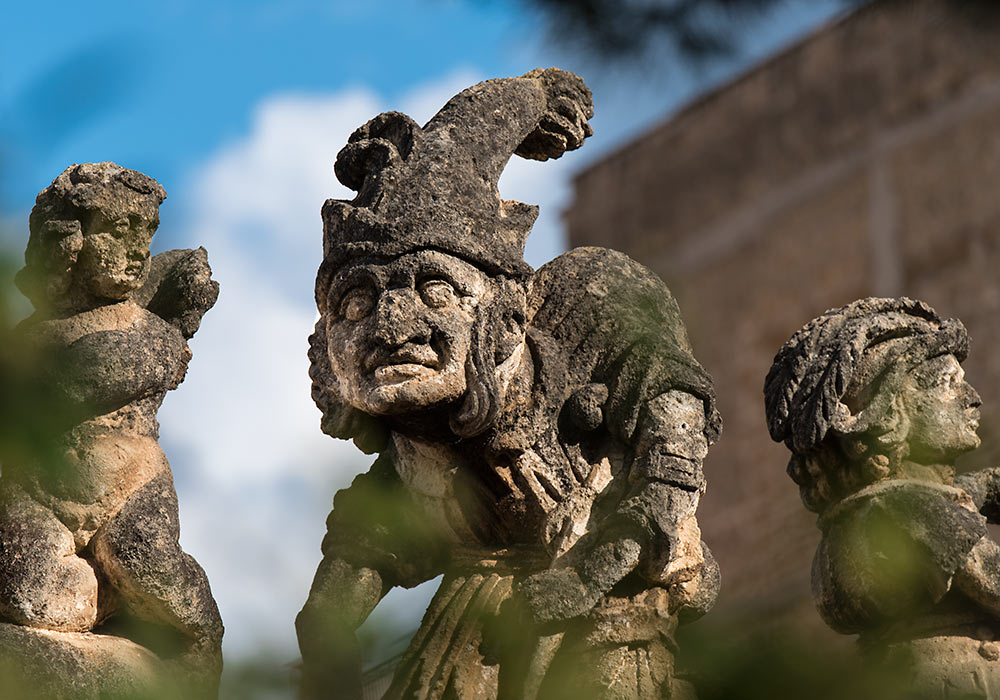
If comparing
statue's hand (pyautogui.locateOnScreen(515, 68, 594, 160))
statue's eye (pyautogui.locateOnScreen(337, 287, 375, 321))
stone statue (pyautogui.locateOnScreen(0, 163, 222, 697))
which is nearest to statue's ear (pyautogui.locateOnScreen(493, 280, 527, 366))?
statue's eye (pyautogui.locateOnScreen(337, 287, 375, 321))

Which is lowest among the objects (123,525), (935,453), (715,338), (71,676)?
(71,676)

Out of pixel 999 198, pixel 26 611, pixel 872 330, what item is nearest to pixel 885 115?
pixel 999 198

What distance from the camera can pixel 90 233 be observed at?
20.8 ft

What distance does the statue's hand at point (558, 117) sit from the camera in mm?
7305

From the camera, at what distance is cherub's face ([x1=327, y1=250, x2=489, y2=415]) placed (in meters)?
6.50

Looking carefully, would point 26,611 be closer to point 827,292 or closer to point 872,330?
point 872,330

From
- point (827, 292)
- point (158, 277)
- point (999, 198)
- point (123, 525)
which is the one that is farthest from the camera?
A: point (827, 292)

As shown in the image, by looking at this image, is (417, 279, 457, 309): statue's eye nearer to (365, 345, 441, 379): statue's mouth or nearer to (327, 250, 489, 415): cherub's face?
(327, 250, 489, 415): cherub's face

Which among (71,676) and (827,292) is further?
(827,292)

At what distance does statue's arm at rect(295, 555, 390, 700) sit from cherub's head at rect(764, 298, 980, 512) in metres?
1.46

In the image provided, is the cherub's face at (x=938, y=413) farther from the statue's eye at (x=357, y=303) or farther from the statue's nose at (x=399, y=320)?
the statue's eye at (x=357, y=303)

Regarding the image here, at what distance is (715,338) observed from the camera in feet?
98.0

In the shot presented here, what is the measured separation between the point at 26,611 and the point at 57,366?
0.78 meters

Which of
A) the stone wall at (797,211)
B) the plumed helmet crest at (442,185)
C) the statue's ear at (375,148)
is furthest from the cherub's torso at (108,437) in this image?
the stone wall at (797,211)
